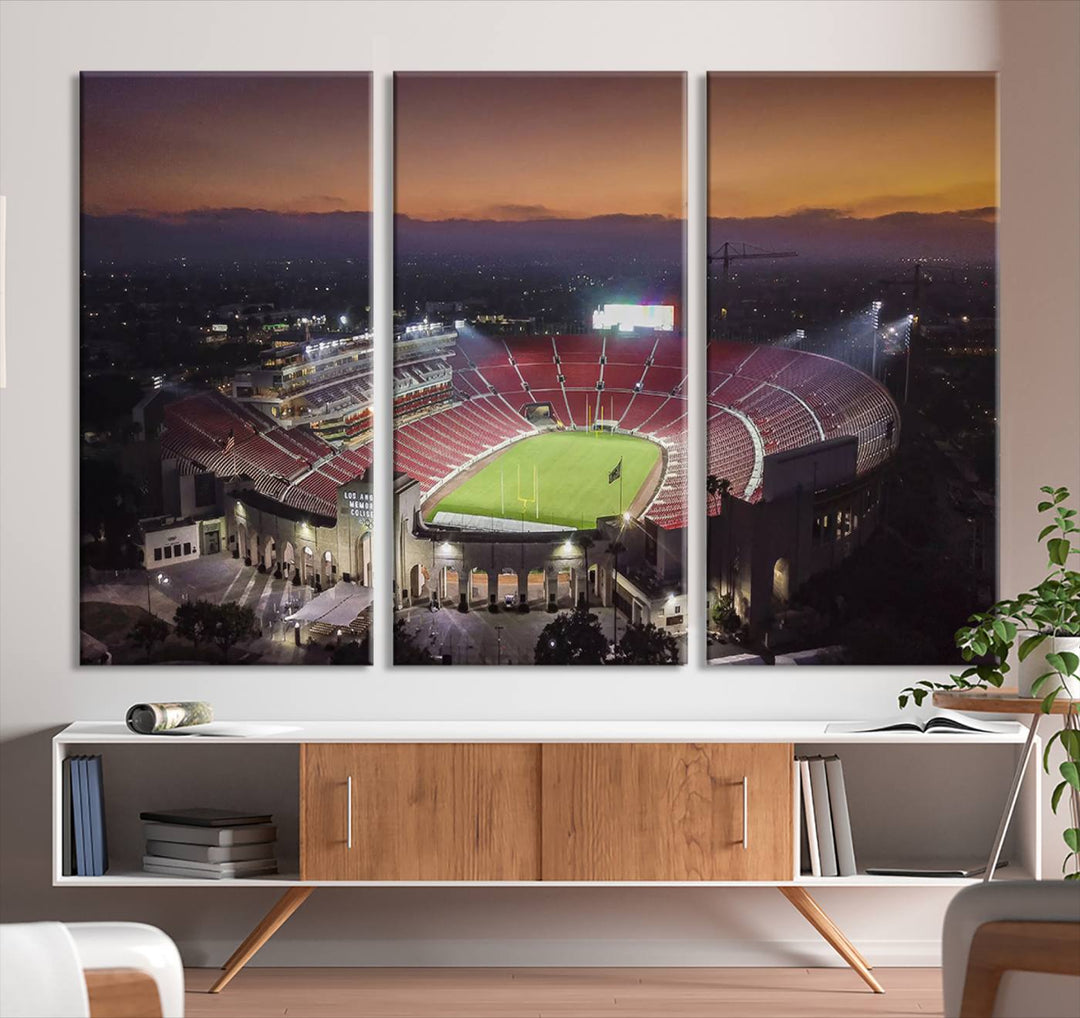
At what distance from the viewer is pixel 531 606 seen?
3.88 meters

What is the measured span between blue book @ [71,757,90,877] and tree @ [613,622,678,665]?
1514 mm

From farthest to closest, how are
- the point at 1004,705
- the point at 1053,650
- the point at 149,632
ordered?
the point at 149,632 < the point at 1053,650 < the point at 1004,705

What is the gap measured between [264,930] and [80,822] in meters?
0.57

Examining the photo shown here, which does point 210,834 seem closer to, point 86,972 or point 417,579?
point 417,579

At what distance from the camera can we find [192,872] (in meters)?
3.57

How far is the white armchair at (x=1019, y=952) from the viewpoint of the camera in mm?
1472

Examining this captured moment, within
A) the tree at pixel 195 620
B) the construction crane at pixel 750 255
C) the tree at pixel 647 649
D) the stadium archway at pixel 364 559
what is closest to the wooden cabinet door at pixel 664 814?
the tree at pixel 647 649

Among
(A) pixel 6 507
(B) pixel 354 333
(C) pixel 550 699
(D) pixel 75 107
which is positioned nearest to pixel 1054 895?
(C) pixel 550 699

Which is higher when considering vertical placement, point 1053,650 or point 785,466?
point 785,466

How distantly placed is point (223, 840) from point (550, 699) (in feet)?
3.24

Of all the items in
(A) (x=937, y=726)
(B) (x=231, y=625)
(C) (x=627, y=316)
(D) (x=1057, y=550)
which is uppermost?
(C) (x=627, y=316)

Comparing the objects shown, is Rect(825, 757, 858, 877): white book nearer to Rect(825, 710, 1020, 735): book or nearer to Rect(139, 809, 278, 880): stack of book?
Rect(825, 710, 1020, 735): book

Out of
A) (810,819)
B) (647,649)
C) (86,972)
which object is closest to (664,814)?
(810,819)

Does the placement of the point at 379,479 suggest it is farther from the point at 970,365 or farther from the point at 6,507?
the point at 970,365
